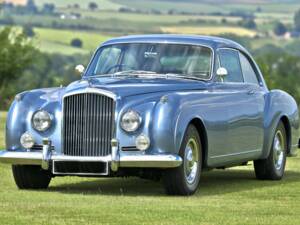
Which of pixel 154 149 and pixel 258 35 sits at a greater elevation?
pixel 154 149

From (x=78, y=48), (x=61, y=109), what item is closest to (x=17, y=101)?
(x=61, y=109)

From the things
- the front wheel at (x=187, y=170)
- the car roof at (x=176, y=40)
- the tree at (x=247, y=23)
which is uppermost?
the car roof at (x=176, y=40)

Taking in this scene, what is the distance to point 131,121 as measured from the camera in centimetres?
1262

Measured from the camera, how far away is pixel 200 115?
1324cm

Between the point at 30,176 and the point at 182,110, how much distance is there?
5.99 ft

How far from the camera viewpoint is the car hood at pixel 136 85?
1291 centimetres

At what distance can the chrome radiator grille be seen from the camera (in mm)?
12742

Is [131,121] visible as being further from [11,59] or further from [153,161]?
[11,59]

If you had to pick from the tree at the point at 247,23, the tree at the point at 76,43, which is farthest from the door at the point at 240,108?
the tree at the point at 247,23

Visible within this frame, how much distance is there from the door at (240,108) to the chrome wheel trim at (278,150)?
0.59 meters

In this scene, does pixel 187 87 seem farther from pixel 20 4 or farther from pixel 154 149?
pixel 20 4

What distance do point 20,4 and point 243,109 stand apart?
450 feet

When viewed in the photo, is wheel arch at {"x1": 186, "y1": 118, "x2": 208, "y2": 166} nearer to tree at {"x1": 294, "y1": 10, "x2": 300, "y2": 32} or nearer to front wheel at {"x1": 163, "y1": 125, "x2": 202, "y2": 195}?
front wheel at {"x1": 163, "y1": 125, "x2": 202, "y2": 195}

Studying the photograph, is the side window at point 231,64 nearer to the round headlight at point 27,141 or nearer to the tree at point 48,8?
the round headlight at point 27,141
